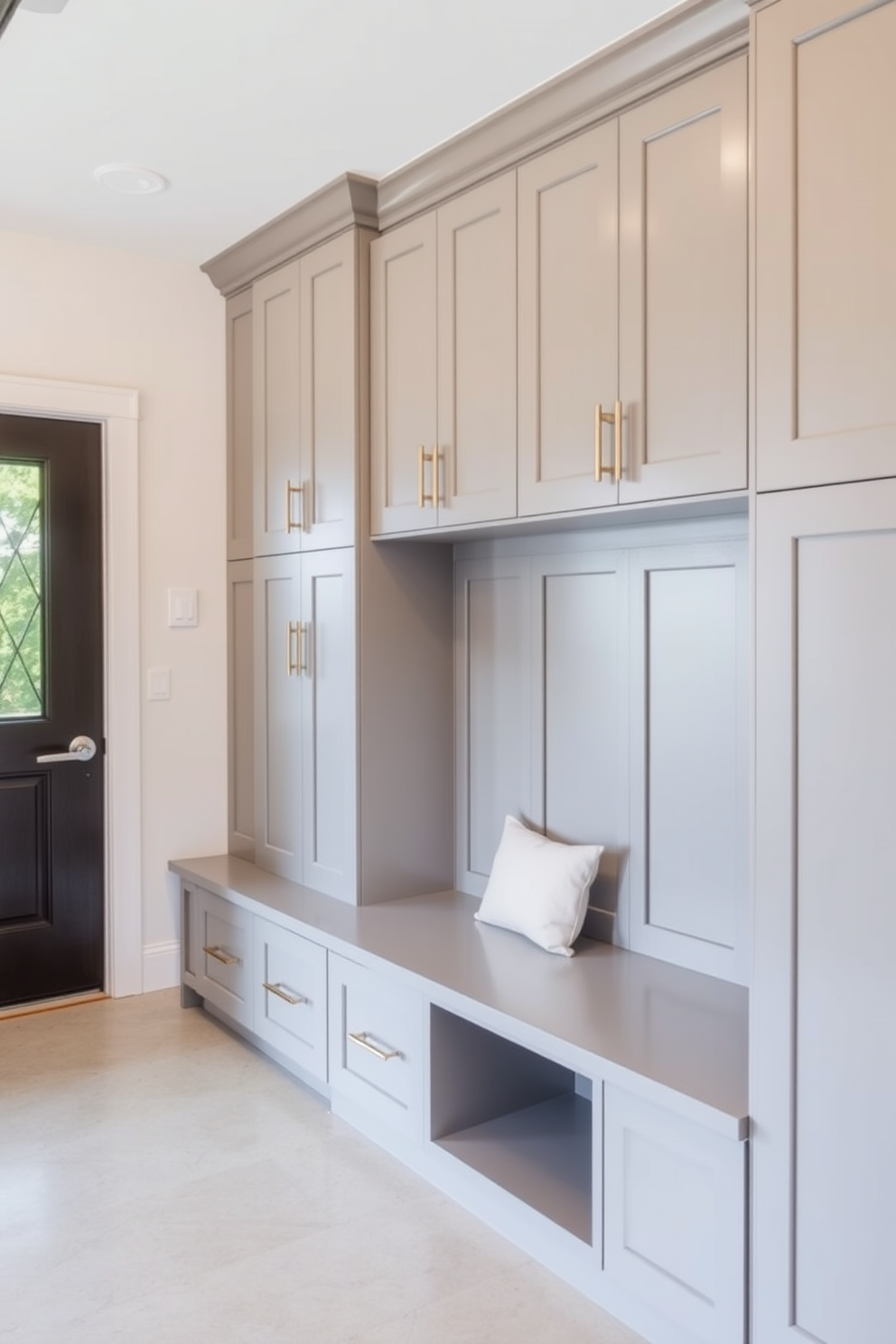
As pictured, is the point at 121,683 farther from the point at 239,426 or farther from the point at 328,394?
the point at 328,394

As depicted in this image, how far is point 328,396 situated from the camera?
10.1ft

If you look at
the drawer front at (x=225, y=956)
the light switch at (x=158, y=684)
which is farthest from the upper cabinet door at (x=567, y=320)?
the light switch at (x=158, y=684)

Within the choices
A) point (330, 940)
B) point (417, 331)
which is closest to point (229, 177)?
point (417, 331)

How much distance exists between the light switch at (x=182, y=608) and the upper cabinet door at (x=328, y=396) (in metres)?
0.65

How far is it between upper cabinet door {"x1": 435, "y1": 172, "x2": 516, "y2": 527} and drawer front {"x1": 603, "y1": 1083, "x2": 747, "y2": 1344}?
1.37 m

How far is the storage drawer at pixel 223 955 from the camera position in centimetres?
315

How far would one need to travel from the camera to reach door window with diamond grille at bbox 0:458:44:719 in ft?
11.0

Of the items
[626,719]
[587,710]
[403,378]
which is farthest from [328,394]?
[626,719]

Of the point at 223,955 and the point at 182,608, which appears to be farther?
the point at 182,608

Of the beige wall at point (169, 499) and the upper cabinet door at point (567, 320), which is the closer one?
the upper cabinet door at point (567, 320)

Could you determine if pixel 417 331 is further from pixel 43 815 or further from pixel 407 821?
pixel 43 815

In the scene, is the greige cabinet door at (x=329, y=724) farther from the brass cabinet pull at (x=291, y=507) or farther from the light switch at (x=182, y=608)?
the light switch at (x=182, y=608)

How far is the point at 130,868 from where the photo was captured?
3.57 m

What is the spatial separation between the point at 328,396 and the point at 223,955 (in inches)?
68.0
